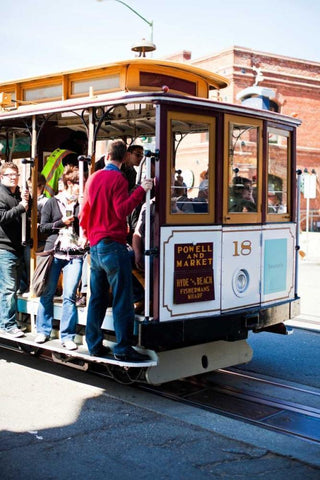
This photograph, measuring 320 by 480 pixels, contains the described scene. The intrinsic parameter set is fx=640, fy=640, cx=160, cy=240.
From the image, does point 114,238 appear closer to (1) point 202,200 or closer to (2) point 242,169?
(1) point 202,200

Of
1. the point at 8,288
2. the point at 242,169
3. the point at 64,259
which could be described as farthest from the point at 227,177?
the point at 8,288

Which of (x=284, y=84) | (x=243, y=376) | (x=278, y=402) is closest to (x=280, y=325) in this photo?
(x=243, y=376)

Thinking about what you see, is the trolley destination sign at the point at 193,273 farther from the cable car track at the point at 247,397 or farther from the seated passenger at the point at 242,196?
the cable car track at the point at 247,397

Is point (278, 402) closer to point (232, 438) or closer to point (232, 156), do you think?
point (232, 438)

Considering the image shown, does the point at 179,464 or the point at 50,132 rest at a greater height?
the point at 50,132

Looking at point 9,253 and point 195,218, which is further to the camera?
point 9,253

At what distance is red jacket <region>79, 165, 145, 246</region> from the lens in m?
5.66

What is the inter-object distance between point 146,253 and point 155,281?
0.28 m

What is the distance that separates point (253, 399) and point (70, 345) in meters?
1.84

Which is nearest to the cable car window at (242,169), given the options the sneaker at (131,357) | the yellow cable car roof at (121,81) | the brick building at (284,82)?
the yellow cable car roof at (121,81)

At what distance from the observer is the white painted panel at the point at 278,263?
6.73 metres

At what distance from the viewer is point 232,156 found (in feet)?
20.5

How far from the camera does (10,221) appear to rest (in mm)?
6820

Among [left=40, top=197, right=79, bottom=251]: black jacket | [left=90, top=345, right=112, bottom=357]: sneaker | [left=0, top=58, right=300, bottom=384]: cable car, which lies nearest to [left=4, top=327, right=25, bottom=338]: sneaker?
[left=0, top=58, right=300, bottom=384]: cable car
